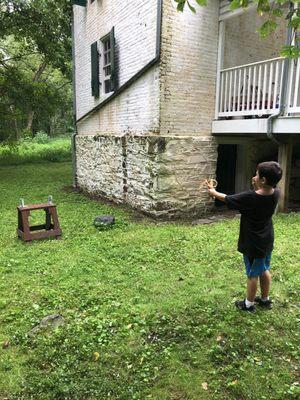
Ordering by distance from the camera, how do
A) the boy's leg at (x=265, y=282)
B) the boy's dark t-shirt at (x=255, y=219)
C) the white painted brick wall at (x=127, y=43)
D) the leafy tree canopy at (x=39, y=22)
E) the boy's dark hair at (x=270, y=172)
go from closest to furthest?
the boy's dark hair at (x=270, y=172) < the boy's dark t-shirt at (x=255, y=219) < the boy's leg at (x=265, y=282) < the white painted brick wall at (x=127, y=43) < the leafy tree canopy at (x=39, y=22)

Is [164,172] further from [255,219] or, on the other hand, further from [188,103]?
[255,219]

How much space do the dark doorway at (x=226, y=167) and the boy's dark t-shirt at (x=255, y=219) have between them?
581cm

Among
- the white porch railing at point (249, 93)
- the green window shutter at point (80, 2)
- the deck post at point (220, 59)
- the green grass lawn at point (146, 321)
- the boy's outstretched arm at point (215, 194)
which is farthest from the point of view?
the green window shutter at point (80, 2)

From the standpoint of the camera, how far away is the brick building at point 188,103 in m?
6.87

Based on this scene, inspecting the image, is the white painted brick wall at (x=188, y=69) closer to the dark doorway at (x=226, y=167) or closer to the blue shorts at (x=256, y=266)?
the dark doorway at (x=226, y=167)

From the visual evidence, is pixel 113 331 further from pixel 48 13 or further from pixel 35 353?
pixel 48 13

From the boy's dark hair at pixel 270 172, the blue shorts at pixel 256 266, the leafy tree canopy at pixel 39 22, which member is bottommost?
the blue shorts at pixel 256 266

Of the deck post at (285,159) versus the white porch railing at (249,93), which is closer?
the white porch railing at (249,93)

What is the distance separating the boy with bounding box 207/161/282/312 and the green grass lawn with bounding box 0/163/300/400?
55cm

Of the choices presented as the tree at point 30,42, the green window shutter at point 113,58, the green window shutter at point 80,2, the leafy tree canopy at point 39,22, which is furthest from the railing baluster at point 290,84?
the leafy tree canopy at point 39,22

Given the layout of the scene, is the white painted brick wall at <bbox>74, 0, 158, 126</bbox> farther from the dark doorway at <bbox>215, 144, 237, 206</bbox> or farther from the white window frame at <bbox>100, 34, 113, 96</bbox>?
the dark doorway at <bbox>215, 144, 237, 206</bbox>

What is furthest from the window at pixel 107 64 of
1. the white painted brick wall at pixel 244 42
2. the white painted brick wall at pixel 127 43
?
the white painted brick wall at pixel 244 42

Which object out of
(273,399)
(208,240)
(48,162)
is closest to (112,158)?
(208,240)

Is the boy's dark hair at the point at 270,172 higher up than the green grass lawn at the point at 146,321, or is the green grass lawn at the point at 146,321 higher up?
the boy's dark hair at the point at 270,172
